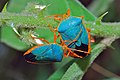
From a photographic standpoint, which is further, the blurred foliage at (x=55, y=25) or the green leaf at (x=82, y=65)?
the green leaf at (x=82, y=65)

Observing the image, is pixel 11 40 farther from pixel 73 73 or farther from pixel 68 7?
pixel 73 73

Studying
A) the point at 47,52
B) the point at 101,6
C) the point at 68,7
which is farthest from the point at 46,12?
the point at 101,6

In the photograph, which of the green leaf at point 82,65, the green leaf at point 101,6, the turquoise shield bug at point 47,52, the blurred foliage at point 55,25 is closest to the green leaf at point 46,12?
the blurred foliage at point 55,25

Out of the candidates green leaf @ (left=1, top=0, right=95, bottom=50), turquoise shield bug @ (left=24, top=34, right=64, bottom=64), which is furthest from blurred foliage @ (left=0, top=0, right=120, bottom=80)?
turquoise shield bug @ (left=24, top=34, right=64, bottom=64)

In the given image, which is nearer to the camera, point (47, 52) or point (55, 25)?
point (55, 25)

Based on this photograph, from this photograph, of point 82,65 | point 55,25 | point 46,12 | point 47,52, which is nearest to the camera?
point 55,25

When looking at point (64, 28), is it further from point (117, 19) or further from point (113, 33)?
point (117, 19)

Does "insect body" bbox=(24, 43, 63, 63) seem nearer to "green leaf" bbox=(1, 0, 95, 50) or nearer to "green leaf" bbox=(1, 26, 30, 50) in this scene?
"green leaf" bbox=(1, 0, 95, 50)

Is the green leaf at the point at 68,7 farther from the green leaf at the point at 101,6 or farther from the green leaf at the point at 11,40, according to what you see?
the green leaf at the point at 101,6

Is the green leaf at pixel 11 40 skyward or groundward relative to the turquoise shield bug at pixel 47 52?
groundward
